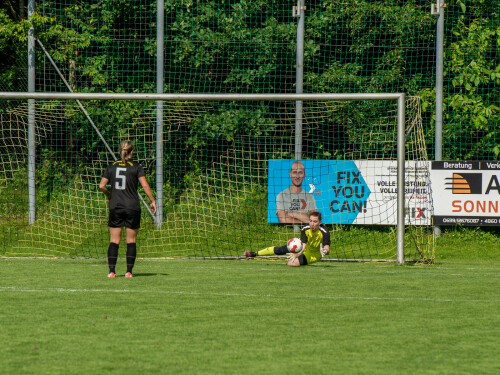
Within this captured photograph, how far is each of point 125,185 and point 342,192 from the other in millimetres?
6046

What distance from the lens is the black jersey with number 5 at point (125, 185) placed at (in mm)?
9477

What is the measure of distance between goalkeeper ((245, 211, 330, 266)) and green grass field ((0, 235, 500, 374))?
35.8 inches

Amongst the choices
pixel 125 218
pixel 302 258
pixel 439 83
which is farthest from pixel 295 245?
pixel 439 83

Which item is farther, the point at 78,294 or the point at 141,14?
the point at 141,14

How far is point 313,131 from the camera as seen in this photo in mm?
16000

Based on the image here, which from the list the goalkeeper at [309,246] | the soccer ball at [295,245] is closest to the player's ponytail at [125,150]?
the goalkeeper at [309,246]

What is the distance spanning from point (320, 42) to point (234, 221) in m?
5.52

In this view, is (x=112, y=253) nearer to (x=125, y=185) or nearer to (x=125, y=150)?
(x=125, y=185)

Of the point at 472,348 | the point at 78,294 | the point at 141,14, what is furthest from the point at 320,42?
the point at 472,348

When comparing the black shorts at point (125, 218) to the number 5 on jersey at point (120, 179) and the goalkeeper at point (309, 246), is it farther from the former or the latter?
the goalkeeper at point (309, 246)

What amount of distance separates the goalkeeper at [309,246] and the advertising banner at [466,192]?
12.4 ft

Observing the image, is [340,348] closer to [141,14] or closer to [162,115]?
[162,115]

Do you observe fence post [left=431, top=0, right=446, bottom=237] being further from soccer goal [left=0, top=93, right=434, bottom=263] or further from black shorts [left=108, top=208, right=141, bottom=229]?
black shorts [left=108, top=208, right=141, bottom=229]

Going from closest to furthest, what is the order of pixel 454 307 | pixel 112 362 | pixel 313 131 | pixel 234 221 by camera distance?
1. pixel 112 362
2. pixel 454 307
3. pixel 234 221
4. pixel 313 131
